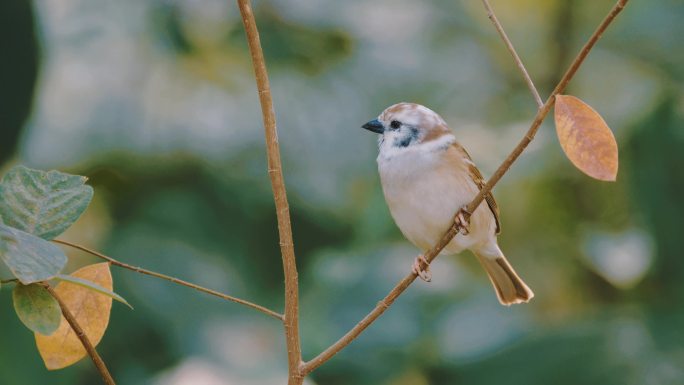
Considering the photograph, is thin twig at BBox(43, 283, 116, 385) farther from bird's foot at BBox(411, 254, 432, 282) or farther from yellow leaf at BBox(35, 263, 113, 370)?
bird's foot at BBox(411, 254, 432, 282)

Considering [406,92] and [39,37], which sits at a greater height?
[406,92]

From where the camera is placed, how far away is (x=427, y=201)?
4.91 ft

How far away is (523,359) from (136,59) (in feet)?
4.44

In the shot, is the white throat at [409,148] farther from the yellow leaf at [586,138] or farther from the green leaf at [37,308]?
the green leaf at [37,308]

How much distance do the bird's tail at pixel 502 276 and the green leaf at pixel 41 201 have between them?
3.69 ft

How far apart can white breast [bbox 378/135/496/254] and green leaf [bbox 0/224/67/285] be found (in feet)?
3.11

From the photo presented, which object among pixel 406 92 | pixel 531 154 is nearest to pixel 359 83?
pixel 406 92

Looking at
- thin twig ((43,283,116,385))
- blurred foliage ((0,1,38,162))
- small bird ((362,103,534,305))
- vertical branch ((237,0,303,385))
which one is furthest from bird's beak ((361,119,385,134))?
blurred foliage ((0,1,38,162))

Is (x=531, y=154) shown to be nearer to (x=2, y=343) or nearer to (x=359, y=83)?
(x=359, y=83)

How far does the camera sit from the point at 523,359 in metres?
2.26

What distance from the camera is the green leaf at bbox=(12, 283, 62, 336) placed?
24.2 inches

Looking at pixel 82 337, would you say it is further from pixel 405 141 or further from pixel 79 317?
pixel 405 141

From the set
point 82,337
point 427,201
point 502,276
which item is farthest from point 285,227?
point 502,276

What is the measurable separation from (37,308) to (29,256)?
0.05 m
